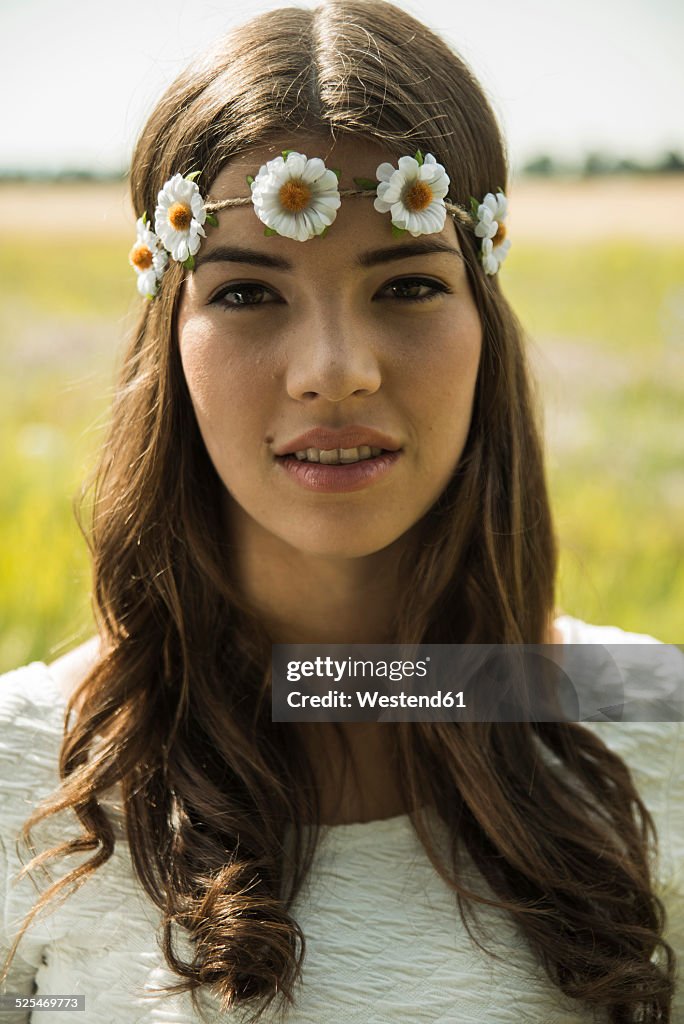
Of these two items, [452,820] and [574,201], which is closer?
[452,820]

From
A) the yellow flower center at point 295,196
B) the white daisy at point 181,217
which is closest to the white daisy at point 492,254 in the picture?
the yellow flower center at point 295,196

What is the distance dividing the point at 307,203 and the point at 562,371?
2.72 meters

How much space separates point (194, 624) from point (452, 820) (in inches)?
23.2

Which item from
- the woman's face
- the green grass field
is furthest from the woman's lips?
the green grass field

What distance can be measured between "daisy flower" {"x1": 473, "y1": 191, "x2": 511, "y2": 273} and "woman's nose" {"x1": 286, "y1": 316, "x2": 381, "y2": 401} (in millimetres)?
342

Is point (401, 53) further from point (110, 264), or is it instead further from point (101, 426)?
point (110, 264)

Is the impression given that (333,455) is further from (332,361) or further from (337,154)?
(337,154)

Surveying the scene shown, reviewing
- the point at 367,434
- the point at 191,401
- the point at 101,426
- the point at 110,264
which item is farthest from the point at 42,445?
the point at 367,434

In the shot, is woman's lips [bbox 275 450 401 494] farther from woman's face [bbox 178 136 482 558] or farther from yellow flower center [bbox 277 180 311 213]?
yellow flower center [bbox 277 180 311 213]

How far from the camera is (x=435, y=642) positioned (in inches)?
79.9

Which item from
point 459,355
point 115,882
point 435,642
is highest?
point 459,355

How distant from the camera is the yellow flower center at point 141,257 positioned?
1.97 metres

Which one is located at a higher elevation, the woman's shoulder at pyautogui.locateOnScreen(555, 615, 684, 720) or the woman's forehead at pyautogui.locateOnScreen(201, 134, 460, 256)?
the woman's forehead at pyautogui.locateOnScreen(201, 134, 460, 256)

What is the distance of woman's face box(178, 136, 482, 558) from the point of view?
1723 mm
